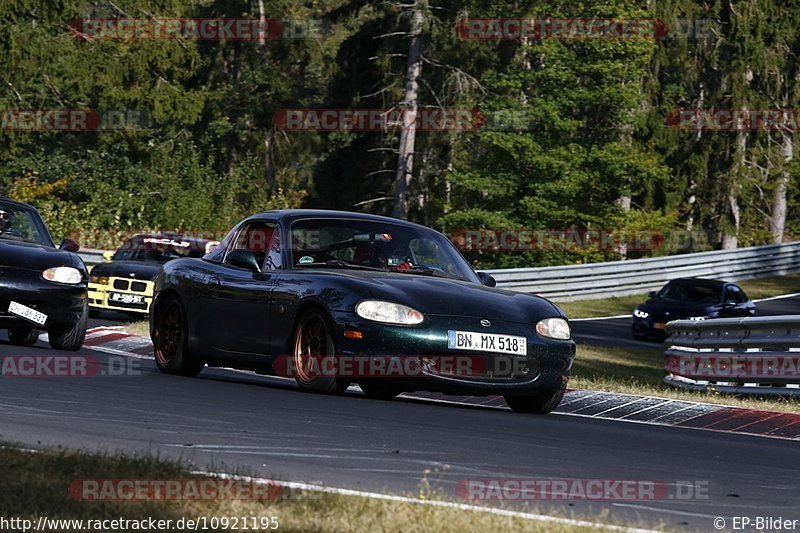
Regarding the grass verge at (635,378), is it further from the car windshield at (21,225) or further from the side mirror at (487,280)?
the car windshield at (21,225)

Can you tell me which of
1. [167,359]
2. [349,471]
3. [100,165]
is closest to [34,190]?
[100,165]

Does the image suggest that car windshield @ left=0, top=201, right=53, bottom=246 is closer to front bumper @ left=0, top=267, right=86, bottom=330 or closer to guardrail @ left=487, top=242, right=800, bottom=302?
front bumper @ left=0, top=267, right=86, bottom=330

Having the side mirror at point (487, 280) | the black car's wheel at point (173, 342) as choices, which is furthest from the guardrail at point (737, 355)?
the black car's wheel at point (173, 342)

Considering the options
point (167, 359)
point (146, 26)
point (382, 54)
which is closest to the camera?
point (167, 359)

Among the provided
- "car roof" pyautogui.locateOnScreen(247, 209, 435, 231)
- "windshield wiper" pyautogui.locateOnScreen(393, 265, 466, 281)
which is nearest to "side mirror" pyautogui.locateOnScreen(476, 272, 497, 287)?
"windshield wiper" pyautogui.locateOnScreen(393, 265, 466, 281)

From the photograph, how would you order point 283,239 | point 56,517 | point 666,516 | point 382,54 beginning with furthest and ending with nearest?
point 382,54, point 283,239, point 666,516, point 56,517

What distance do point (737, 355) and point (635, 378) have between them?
428 centimetres

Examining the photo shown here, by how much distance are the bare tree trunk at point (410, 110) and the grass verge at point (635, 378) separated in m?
20.4

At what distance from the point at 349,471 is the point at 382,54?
47873 mm

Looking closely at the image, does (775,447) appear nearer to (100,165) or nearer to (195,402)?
(195,402)

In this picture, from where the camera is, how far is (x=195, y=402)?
10070mm

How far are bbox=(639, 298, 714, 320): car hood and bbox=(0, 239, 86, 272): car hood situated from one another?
1881 centimetres

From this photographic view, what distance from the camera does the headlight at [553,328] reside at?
10.9 metres

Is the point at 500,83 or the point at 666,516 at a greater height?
the point at 500,83
